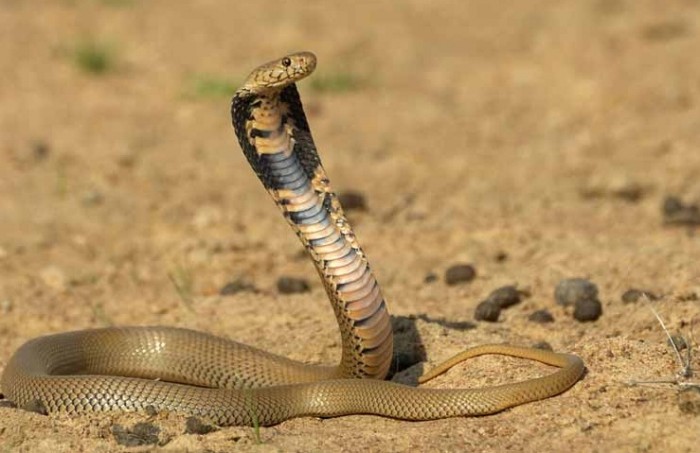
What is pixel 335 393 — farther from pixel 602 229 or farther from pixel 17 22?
pixel 17 22

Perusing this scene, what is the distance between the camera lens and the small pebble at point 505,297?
657cm

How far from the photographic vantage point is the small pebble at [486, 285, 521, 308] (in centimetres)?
657

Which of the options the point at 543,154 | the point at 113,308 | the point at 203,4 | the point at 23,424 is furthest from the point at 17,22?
the point at 23,424

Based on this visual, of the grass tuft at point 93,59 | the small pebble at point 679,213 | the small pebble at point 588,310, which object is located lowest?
the small pebble at point 588,310

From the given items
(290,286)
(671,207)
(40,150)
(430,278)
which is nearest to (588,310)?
(430,278)

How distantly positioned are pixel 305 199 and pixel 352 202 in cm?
368

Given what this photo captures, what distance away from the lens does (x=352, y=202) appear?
8812 millimetres

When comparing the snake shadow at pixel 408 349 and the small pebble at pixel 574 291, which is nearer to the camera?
the snake shadow at pixel 408 349

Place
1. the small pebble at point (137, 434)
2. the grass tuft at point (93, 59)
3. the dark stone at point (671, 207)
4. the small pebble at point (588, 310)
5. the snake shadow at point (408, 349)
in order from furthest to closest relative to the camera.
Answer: the grass tuft at point (93, 59), the dark stone at point (671, 207), the small pebble at point (588, 310), the snake shadow at point (408, 349), the small pebble at point (137, 434)

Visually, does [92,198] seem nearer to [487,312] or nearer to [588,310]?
[487,312]

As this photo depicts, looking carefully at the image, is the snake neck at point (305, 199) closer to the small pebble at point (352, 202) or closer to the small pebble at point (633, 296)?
the small pebble at point (633, 296)

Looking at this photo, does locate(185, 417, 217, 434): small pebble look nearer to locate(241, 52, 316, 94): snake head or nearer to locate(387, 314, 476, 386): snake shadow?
locate(387, 314, 476, 386): snake shadow

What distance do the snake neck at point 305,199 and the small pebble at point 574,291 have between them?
161 centimetres

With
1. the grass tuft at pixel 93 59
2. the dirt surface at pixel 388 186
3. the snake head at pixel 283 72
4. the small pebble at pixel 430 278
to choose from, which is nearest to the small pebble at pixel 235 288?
the dirt surface at pixel 388 186
